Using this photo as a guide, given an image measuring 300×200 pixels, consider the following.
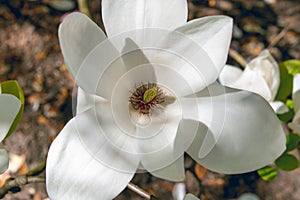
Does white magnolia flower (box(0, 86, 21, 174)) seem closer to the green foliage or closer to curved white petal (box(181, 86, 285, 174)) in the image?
curved white petal (box(181, 86, 285, 174))

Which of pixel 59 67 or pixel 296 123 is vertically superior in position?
pixel 296 123

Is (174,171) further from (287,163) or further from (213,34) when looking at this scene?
(287,163)

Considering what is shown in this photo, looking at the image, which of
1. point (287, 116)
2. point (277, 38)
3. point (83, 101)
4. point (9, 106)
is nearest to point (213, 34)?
point (83, 101)

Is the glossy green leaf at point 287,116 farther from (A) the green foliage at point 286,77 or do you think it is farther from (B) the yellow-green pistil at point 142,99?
(B) the yellow-green pistil at point 142,99

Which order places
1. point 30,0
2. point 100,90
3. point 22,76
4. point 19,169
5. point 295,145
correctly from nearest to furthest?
point 100,90
point 295,145
point 19,169
point 22,76
point 30,0

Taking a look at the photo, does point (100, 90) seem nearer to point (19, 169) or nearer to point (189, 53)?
point (189, 53)

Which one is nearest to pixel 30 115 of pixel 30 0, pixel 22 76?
pixel 22 76
